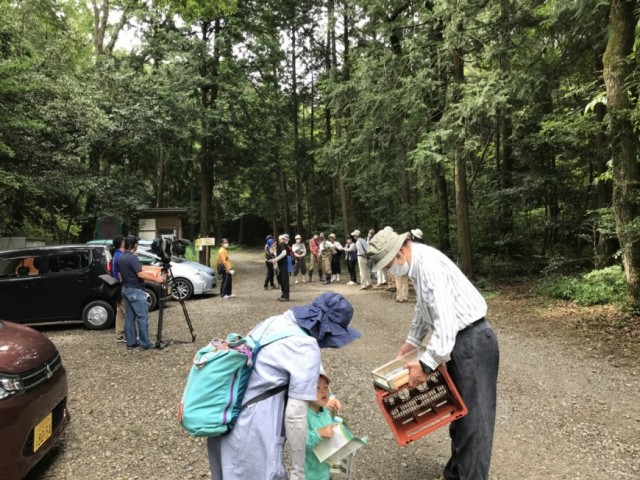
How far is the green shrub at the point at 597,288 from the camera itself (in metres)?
9.52

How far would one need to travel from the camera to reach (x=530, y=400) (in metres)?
5.15

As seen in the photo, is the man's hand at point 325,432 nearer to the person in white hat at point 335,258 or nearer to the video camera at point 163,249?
the video camera at point 163,249

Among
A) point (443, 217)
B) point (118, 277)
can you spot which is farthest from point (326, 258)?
point (118, 277)

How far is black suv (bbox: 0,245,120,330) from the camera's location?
8969 millimetres

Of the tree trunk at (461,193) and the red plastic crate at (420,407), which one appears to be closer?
the red plastic crate at (420,407)

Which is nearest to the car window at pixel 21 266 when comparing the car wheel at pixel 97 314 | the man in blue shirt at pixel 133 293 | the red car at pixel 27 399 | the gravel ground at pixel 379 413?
the car wheel at pixel 97 314

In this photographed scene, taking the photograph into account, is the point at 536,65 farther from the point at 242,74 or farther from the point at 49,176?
the point at 242,74

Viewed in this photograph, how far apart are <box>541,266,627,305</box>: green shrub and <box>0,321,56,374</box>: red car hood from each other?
9.73 meters

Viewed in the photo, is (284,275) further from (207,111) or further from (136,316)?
(207,111)

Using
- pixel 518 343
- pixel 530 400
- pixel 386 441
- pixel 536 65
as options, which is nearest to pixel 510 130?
pixel 536 65

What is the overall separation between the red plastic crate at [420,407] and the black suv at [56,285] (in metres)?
7.77

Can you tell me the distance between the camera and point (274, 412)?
2.12 metres

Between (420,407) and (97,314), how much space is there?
8391mm

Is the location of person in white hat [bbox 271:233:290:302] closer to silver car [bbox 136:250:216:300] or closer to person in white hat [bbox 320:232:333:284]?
silver car [bbox 136:250:216:300]
